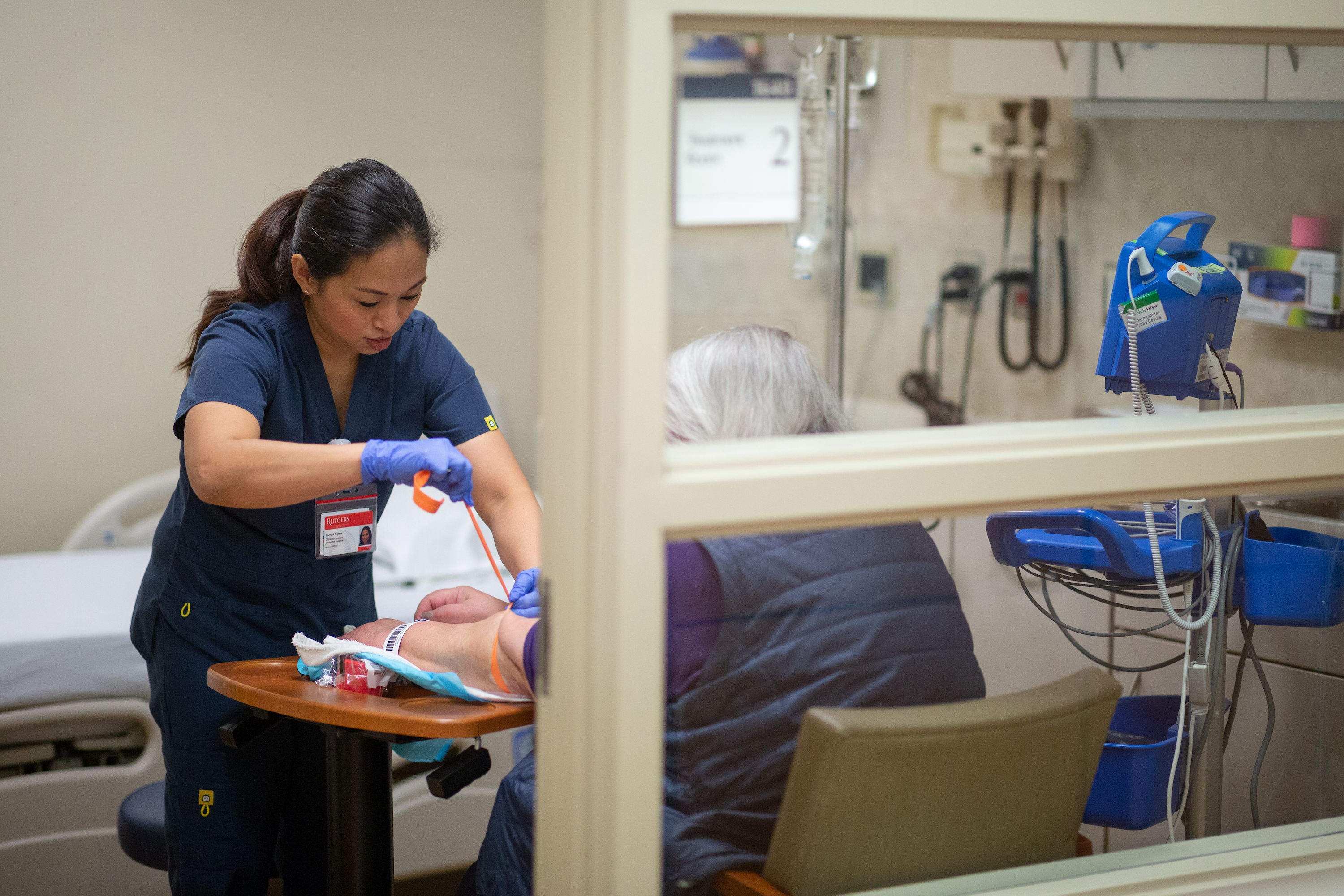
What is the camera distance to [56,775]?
2096 millimetres

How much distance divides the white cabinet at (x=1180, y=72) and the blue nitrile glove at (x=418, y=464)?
905 mm

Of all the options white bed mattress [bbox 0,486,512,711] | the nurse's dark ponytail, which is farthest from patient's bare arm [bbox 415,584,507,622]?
white bed mattress [bbox 0,486,512,711]

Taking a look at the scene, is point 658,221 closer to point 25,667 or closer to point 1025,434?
point 1025,434

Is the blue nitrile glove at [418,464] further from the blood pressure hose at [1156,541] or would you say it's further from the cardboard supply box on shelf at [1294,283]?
A: the cardboard supply box on shelf at [1294,283]

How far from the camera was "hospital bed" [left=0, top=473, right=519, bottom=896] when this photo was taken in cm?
208

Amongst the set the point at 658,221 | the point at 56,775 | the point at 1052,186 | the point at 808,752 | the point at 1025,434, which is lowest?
the point at 56,775

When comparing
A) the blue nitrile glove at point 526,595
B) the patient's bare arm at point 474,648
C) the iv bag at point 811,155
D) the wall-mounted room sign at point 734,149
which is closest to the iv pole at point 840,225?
the iv bag at point 811,155

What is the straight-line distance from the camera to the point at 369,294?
147 cm

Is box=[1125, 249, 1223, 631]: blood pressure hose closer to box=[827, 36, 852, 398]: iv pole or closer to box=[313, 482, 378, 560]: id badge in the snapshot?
box=[827, 36, 852, 398]: iv pole

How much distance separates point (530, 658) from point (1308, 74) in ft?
3.73

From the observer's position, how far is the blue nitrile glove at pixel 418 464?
4.47ft

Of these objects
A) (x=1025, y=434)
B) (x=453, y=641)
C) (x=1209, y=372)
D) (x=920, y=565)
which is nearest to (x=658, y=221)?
(x=1025, y=434)

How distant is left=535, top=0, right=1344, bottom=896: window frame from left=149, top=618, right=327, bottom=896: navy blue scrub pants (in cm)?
76

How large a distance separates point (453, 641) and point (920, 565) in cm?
56
